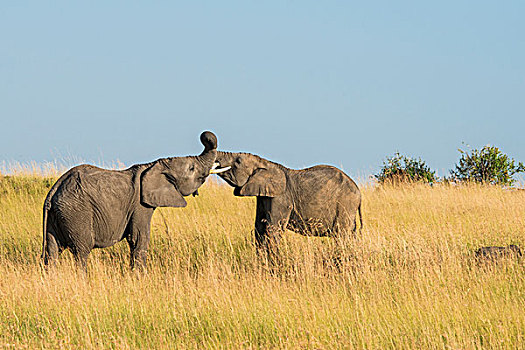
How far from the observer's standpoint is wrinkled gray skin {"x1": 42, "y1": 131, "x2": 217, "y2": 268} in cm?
901

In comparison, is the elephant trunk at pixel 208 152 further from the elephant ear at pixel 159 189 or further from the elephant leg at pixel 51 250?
the elephant leg at pixel 51 250

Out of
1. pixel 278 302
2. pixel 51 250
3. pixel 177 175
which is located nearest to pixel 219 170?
pixel 177 175

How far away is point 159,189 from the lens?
31.0 ft

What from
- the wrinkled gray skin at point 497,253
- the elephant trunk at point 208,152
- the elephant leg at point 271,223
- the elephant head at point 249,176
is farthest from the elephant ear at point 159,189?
the wrinkled gray skin at point 497,253

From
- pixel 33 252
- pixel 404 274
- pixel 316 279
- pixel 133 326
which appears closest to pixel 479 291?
pixel 404 274

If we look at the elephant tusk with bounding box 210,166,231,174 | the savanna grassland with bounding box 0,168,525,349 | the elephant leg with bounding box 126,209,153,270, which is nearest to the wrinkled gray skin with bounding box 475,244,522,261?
the savanna grassland with bounding box 0,168,525,349

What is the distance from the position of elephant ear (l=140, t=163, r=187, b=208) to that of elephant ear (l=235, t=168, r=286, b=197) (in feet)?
3.61

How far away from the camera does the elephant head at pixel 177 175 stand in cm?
944

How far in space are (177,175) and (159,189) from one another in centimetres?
37

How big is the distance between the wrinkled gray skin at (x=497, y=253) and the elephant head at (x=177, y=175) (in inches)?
171

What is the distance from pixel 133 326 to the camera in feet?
23.5

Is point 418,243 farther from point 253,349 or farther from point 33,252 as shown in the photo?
point 33,252

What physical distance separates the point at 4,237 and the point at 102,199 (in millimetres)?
5375

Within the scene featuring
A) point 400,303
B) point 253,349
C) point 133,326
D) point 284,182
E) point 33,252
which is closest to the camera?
point 253,349
